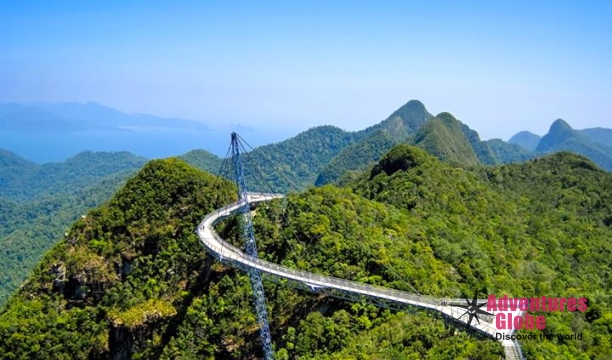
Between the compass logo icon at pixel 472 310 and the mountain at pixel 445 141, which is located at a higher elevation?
the mountain at pixel 445 141

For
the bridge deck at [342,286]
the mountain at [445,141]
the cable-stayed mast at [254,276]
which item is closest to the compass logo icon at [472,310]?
Answer: the bridge deck at [342,286]

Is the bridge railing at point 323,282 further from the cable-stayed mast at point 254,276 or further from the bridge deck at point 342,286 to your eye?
the cable-stayed mast at point 254,276

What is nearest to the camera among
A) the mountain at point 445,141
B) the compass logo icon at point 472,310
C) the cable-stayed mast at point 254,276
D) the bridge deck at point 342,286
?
the compass logo icon at point 472,310

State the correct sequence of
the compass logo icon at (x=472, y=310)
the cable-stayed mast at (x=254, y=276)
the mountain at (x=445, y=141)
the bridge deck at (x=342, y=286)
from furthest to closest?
the mountain at (x=445, y=141) < the cable-stayed mast at (x=254, y=276) < the bridge deck at (x=342, y=286) < the compass logo icon at (x=472, y=310)

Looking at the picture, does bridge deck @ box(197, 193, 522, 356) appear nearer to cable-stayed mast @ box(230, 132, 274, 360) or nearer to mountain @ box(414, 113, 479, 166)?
cable-stayed mast @ box(230, 132, 274, 360)

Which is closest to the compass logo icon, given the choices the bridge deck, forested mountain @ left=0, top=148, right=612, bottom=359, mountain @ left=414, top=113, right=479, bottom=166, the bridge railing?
the bridge deck

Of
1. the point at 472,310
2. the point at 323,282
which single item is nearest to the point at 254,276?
the point at 323,282

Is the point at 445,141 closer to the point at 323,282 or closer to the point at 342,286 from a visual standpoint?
the point at 323,282
